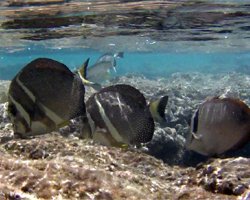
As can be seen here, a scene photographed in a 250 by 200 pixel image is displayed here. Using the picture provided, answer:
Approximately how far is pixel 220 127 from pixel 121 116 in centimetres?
104

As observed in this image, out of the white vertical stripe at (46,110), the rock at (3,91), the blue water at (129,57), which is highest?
the white vertical stripe at (46,110)

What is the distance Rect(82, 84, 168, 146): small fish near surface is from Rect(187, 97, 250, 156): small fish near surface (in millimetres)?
421

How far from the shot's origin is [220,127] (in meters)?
3.46

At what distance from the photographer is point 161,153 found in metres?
11.1

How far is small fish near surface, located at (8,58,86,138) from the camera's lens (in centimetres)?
310

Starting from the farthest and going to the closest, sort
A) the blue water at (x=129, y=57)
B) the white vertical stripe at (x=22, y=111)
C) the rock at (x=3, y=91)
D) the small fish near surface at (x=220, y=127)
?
the blue water at (x=129, y=57), the rock at (x=3, y=91), the small fish near surface at (x=220, y=127), the white vertical stripe at (x=22, y=111)

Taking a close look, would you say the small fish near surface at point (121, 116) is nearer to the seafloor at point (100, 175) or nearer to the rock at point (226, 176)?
the seafloor at point (100, 175)

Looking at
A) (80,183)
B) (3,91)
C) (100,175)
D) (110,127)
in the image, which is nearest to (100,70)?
(3,91)

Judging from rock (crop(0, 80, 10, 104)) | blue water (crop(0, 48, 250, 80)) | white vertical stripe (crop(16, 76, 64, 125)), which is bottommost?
blue water (crop(0, 48, 250, 80))

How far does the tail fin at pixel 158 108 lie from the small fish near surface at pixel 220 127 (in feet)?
1.22

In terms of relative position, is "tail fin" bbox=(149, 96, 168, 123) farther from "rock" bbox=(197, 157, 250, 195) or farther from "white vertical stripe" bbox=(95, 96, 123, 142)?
"rock" bbox=(197, 157, 250, 195)

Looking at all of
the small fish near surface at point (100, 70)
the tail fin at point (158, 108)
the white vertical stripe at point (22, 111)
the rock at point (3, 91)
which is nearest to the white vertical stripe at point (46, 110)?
the white vertical stripe at point (22, 111)

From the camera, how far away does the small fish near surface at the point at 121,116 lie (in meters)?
3.29

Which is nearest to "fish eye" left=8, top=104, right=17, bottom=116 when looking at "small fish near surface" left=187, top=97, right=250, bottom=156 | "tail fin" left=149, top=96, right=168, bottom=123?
"tail fin" left=149, top=96, right=168, bottom=123
